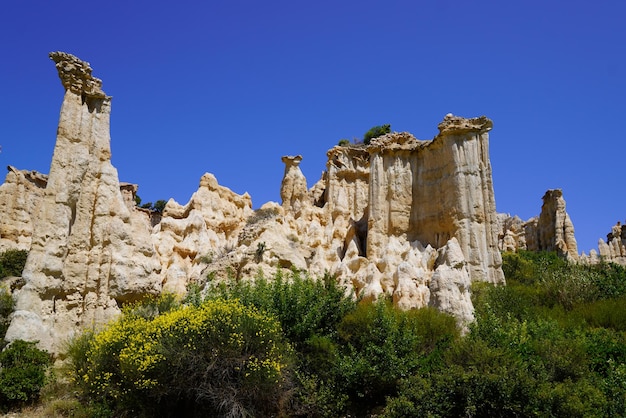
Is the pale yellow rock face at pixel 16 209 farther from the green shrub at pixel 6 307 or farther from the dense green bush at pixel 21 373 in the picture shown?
the dense green bush at pixel 21 373

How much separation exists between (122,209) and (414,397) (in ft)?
38.9

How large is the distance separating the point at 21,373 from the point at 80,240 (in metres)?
4.93

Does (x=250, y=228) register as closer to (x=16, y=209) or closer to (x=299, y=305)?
(x=299, y=305)

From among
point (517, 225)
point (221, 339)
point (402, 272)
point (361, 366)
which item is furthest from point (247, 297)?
point (517, 225)

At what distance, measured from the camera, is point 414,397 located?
1479cm

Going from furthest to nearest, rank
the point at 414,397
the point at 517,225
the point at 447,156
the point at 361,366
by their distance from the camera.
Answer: the point at 517,225, the point at 447,156, the point at 361,366, the point at 414,397

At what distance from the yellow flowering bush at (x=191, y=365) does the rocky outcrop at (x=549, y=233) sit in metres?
36.4

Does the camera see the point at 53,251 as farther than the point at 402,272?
No

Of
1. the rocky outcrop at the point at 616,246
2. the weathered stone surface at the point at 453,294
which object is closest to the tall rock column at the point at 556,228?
the rocky outcrop at the point at 616,246

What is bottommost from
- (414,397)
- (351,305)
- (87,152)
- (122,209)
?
(414,397)

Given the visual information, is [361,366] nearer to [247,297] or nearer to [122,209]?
[247,297]

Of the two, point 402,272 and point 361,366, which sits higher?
point 402,272

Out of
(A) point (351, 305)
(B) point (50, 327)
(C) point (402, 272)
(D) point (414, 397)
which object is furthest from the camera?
(C) point (402, 272)

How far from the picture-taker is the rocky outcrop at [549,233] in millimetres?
48831
